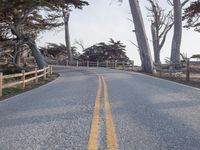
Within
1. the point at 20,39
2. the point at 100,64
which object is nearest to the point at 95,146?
the point at 20,39

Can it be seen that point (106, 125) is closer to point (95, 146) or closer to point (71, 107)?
point (95, 146)

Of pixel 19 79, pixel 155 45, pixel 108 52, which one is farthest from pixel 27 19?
pixel 108 52

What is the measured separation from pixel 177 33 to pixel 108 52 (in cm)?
2757

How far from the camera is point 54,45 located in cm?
6950

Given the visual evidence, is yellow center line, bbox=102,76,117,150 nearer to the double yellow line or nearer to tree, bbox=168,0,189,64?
the double yellow line

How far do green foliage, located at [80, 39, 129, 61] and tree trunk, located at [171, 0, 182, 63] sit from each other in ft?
84.0

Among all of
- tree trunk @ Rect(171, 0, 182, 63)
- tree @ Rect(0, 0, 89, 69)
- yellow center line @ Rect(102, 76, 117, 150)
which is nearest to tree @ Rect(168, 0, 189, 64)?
tree trunk @ Rect(171, 0, 182, 63)

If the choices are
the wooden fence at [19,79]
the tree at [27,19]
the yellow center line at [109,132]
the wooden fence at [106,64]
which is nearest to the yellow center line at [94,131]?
the yellow center line at [109,132]

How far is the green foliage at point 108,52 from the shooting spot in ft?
200

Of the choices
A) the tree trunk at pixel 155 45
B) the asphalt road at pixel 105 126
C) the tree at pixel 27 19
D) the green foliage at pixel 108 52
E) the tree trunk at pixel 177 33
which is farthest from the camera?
the green foliage at pixel 108 52

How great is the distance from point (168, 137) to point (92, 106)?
367cm

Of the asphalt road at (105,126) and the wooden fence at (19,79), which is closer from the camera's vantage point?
the asphalt road at (105,126)

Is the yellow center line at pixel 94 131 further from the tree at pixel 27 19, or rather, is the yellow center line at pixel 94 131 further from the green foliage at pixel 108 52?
the green foliage at pixel 108 52

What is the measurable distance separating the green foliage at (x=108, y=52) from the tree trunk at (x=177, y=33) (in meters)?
25.6
